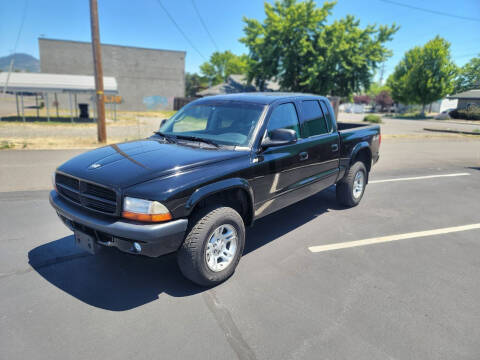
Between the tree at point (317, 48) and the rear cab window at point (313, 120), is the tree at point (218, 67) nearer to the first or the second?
the tree at point (317, 48)

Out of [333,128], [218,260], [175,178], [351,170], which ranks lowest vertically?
[218,260]

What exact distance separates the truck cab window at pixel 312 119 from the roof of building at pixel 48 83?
23.0 meters

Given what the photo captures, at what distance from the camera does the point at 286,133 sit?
11.6 ft

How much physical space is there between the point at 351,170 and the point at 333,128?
0.92 meters

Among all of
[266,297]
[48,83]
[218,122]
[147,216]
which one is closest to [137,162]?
[147,216]

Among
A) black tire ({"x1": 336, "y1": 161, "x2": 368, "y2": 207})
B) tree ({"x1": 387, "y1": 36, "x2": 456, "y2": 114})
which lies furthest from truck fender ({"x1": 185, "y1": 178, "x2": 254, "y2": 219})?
tree ({"x1": 387, "y1": 36, "x2": 456, "y2": 114})

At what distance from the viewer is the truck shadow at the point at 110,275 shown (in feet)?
10.1

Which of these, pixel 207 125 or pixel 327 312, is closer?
pixel 327 312

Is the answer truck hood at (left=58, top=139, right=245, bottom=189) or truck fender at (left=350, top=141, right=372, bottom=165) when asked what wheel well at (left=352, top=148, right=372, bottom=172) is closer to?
truck fender at (left=350, top=141, right=372, bottom=165)

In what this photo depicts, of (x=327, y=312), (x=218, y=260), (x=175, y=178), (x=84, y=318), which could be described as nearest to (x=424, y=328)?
(x=327, y=312)

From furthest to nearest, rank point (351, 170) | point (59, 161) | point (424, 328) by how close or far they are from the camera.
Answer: point (59, 161) → point (351, 170) → point (424, 328)

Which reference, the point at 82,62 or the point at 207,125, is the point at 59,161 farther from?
the point at 82,62

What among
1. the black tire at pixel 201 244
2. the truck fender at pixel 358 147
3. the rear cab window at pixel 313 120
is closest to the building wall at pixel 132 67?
the truck fender at pixel 358 147

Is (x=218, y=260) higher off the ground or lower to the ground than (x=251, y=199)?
lower
